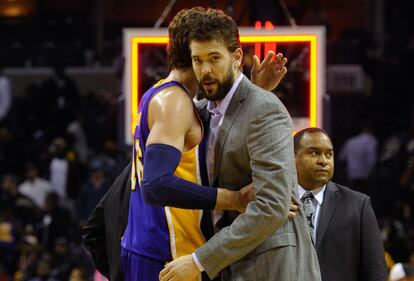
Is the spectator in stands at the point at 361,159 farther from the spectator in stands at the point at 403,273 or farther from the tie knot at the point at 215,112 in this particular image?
the tie knot at the point at 215,112

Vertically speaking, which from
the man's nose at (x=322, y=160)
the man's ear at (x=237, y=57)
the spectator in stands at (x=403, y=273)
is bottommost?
the spectator in stands at (x=403, y=273)

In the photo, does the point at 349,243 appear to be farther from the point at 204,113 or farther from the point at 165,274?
the point at 165,274

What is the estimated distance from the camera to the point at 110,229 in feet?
18.4

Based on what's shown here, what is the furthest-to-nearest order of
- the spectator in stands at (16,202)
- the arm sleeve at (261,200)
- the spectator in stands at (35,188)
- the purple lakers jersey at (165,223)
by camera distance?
the spectator in stands at (35,188) → the spectator in stands at (16,202) → the purple lakers jersey at (165,223) → the arm sleeve at (261,200)

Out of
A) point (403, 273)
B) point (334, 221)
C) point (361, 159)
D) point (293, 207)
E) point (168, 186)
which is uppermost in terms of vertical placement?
point (168, 186)

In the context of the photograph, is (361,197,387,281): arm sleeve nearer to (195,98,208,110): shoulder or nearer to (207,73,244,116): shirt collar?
(195,98,208,110): shoulder

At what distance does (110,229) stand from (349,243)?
126cm

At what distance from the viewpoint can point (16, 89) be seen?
2006 centimetres

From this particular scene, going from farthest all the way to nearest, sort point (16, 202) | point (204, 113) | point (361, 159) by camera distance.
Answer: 1. point (361, 159)
2. point (16, 202)
3. point (204, 113)

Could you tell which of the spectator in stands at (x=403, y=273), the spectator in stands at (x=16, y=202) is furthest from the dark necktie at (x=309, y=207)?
the spectator in stands at (x=16, y=202)

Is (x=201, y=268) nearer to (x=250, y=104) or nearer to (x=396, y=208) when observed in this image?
(x=250, y=104)

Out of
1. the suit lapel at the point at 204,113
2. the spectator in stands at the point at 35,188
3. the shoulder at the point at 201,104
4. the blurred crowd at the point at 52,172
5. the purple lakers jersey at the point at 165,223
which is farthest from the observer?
the spectator in stands at the point at 35,188

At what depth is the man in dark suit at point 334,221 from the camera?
17.4 ft

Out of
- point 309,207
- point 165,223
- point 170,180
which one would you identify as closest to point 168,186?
point 170,180
